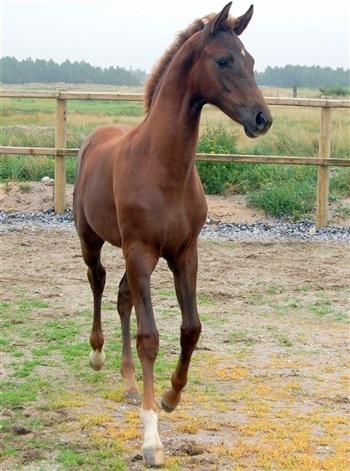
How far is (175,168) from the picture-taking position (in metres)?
4.14

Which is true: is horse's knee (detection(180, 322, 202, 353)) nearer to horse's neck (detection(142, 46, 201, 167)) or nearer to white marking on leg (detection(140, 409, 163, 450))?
white marking on leg (detection(140, 409, 163, 450))

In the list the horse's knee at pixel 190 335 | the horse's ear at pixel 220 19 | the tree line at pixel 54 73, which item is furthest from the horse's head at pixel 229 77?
the tree line at pixel 54 73

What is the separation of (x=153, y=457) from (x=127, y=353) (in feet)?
4.42

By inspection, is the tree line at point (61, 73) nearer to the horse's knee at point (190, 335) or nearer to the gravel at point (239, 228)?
the gravel at point (239, 228)

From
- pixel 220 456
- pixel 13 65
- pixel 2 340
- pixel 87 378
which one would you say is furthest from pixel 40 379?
pixel 13 65

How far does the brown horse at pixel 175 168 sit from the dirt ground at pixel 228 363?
13.0 inches

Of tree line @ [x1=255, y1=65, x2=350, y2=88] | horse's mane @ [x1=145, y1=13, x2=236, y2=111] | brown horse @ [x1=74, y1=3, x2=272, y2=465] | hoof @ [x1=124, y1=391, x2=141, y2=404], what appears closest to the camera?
brown horse @ [x1=74, y1=3, x2=272, y2=465]

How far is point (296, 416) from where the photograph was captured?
4.37 meters

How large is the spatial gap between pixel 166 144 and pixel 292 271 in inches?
172

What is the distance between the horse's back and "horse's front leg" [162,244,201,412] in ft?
1.85

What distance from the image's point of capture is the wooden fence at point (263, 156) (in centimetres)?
1031

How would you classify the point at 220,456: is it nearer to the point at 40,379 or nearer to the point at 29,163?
the point at 40,379

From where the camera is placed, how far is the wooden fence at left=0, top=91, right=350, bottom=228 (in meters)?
10.3

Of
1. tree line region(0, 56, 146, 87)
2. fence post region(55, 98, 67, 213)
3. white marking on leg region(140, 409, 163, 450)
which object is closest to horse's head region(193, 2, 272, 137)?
white marking on leg region(140, 409, 163, 450)
